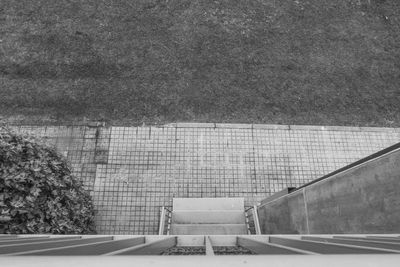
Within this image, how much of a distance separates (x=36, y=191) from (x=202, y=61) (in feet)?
15.0

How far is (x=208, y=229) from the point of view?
252 inches

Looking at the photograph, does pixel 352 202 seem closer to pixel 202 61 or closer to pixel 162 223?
pixel 162 223

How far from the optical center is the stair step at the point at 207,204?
648cm

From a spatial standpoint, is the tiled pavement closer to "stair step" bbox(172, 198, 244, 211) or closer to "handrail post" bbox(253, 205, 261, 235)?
"stair step" bbox(172, 198, 244, 211)

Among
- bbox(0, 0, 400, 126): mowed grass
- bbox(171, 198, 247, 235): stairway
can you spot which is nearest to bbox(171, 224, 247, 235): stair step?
bbox(171, 198, 247, 235): stairway

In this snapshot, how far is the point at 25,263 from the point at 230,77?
7.09m

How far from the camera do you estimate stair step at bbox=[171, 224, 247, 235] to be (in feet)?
20.7

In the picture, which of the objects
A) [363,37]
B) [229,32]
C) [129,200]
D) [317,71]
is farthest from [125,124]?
[363,37]

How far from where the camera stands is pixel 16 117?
714cm

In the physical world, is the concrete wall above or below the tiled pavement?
below

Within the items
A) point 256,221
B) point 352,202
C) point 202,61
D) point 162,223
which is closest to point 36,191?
point 162,223

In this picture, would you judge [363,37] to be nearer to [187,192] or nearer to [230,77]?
[230,77]

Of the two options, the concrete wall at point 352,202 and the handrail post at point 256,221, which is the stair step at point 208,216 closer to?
the handrail post at point 256,221

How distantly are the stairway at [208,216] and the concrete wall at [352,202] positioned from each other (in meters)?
1.34
